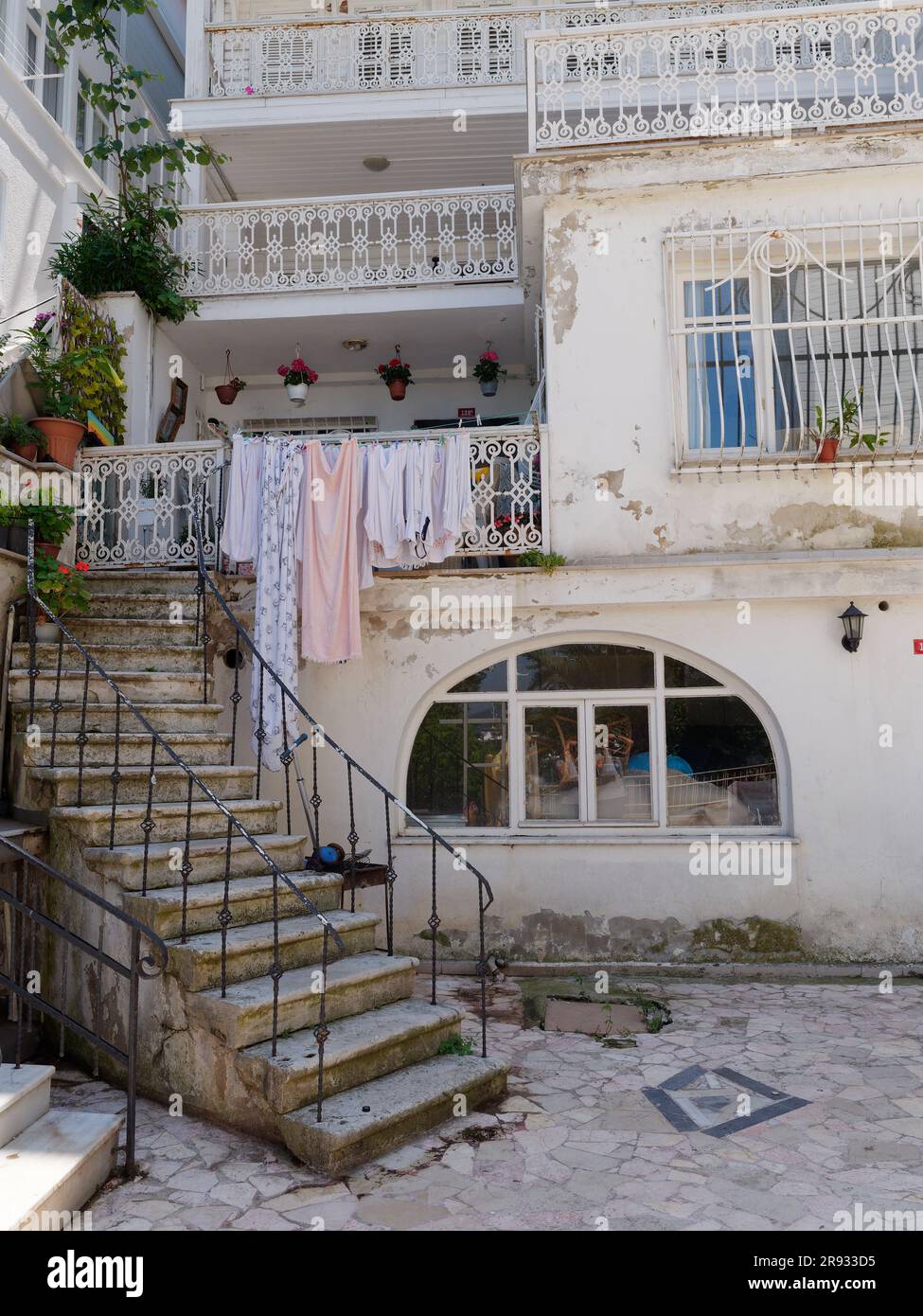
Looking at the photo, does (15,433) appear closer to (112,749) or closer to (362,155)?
(112,749)

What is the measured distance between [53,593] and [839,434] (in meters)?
6.99

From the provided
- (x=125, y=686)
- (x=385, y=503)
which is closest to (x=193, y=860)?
(x=125, y=686)

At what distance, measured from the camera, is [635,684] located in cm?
876

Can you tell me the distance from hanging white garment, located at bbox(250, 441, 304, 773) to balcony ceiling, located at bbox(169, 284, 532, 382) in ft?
13.3

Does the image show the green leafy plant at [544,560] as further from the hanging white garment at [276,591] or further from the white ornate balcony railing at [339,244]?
the white ornate balcony railing at [339,244]

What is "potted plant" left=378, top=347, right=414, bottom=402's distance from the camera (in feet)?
41.5

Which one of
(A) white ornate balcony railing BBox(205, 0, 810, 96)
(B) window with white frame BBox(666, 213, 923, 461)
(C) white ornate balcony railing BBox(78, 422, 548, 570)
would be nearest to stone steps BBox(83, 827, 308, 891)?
(C) white ornate balcony railing BBox(78, 422, 548, 570)

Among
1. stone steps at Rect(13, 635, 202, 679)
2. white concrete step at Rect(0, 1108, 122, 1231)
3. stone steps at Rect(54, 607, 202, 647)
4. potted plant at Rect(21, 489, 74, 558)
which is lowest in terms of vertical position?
white concrete step at Rect(0, 1108, 122, 1231)

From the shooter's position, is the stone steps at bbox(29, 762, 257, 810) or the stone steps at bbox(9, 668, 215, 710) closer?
the stone steps at bbox(29, 762, 257, 810)

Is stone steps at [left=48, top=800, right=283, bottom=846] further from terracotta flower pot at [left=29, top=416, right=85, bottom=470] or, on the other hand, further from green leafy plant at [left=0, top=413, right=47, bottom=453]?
terracotta flower pot at [left=29, top=416, right=85, bottom=470]

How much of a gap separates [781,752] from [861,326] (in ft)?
13.6

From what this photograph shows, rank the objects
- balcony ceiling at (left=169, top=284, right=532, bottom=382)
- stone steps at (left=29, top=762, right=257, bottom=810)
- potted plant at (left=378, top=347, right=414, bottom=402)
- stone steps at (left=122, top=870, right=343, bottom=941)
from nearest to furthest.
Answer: stone steps at (left=122, top=870, right=343, bottom=941)
stone steps at (left=29, top=762, right=257, bottom=810)
balcony ceiling at (left=169, top=284, right=532, bottom=382)
potted plant at (left=378, top=347, right=414, bottom=402)

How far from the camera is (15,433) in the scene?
8141 mm
